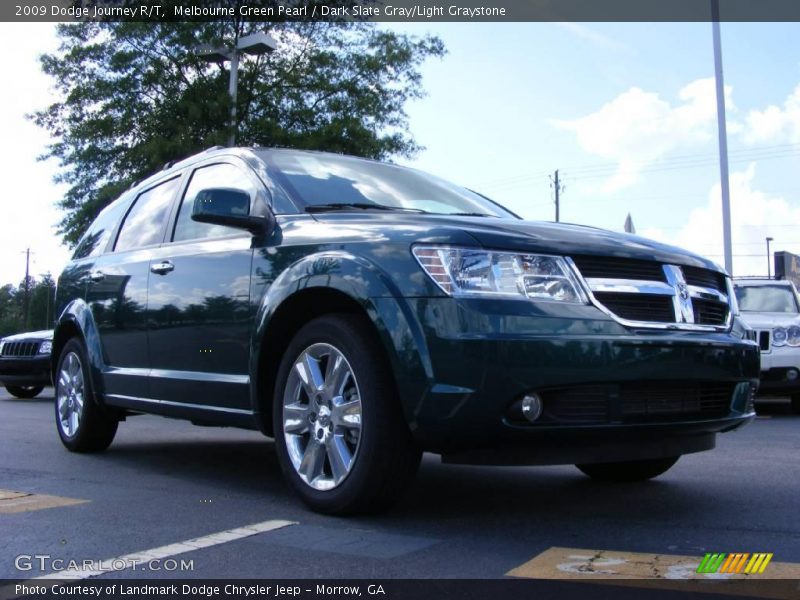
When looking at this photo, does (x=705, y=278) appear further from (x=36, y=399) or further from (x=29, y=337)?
(x=36, y=399)

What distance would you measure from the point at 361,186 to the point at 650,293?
1758 millimetres

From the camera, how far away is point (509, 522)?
3.74 metres

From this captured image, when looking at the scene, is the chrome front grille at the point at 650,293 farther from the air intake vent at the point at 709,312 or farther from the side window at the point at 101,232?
the side window at the point at 101,232

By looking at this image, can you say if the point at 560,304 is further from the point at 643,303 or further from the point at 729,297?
the point at 729,297

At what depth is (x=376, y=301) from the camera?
3598 mm

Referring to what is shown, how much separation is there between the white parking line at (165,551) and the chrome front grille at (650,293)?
62.6 inches

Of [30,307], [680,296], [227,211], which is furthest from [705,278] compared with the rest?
[30,307]

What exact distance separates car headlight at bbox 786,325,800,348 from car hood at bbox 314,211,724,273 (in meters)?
6.83

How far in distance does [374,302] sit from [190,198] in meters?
2.25

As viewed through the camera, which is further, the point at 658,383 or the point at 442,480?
the point at 442,480

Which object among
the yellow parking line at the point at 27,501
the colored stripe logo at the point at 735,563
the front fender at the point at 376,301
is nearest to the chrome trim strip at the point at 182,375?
the front fender at the point at 376,301

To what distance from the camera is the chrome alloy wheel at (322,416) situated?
3723mm

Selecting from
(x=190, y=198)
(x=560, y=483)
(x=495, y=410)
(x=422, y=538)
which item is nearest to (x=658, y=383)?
(x=495, y=410)

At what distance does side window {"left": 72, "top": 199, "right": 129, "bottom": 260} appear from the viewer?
255 inches
